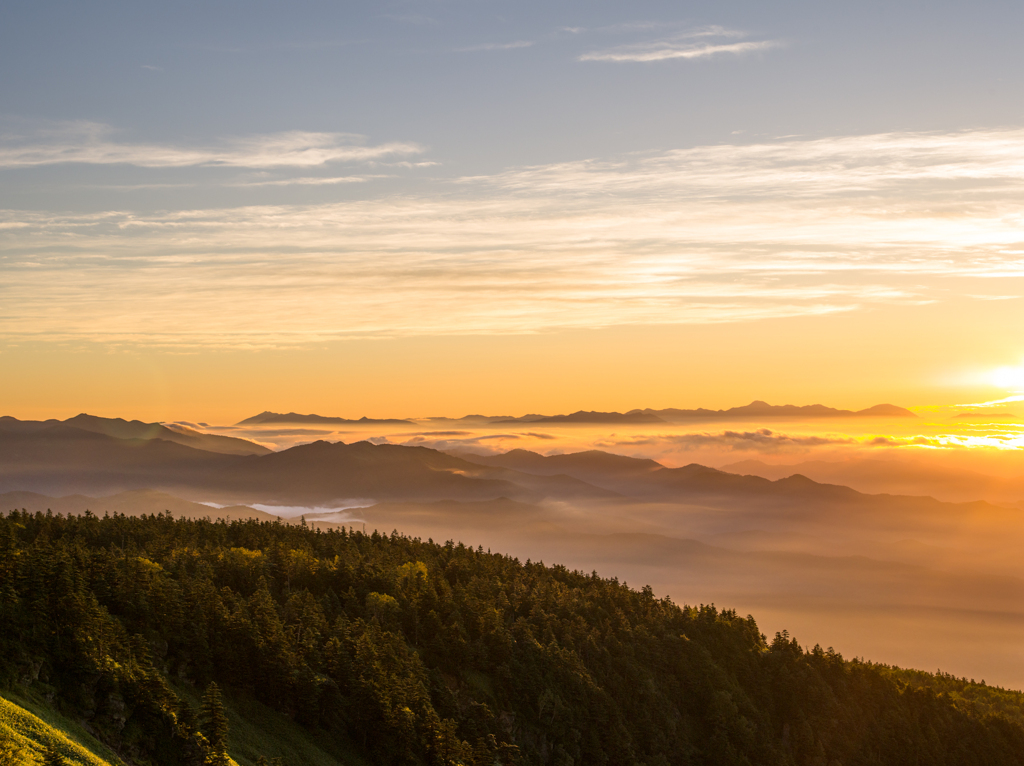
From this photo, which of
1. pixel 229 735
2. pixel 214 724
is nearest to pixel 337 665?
pixel 229 735

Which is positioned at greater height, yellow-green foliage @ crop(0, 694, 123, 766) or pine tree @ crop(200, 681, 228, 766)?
yellow-green foliage @ crop(0, 694, 123, 766)

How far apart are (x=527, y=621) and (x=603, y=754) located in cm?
3941

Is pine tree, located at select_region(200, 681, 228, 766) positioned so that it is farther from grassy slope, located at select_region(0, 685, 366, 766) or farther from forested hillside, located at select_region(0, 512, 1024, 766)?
grassy slope, located at select_region(0, 685, 366, 766)

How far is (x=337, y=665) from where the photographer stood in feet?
424

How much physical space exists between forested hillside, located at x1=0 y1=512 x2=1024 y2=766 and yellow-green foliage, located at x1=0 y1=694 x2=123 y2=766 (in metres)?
5.15

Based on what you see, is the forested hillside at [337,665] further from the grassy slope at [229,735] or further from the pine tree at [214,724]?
the grassy slope at [229,735]

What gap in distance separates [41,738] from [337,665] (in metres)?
64.7

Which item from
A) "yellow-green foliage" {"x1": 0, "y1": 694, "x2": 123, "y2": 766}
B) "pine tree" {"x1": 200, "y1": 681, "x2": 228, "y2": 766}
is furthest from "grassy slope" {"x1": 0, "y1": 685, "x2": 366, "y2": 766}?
"pine tree" {"x1": 200, "y1": 681, "x2": 228, "y2": 766}

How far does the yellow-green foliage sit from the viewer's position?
6091 cm

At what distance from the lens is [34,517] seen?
189750mm

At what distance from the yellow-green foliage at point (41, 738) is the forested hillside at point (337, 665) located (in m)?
5.15

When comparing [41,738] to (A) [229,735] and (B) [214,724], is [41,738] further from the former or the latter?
(A) [229,735]

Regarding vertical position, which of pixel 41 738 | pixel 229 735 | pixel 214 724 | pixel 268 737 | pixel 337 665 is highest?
pixel 41 738

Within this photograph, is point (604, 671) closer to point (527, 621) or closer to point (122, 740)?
point (527, 621)
